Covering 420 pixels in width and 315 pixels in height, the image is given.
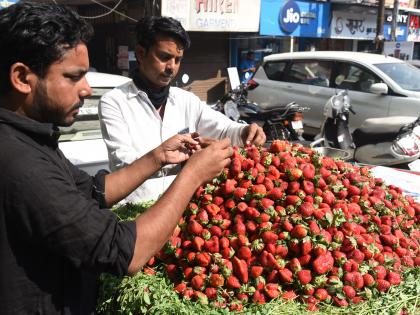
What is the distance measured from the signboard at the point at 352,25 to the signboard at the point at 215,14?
4275 mm

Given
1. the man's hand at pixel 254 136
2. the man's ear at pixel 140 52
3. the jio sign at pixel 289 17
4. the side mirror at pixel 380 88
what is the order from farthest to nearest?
the jio sign at pixel 289 17 → the side mirror at pixel 380 88 → the man's ear at pixel 140 52 → the man's hand at pixel 254 136

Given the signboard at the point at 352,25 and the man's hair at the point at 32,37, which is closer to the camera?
the man's hair at the point at 32,37

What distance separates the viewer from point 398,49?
55.4 feet

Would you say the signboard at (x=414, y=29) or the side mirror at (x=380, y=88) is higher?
the signboard at (x=414, y=29)

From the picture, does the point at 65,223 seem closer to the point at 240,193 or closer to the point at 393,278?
the point at 240,193

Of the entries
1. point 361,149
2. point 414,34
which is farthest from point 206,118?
point 414,34

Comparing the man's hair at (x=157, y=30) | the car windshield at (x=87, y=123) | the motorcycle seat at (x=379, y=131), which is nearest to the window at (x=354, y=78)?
the motorcycle seat at (x=379, y=131)

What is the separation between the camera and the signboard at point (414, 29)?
65.1 feet

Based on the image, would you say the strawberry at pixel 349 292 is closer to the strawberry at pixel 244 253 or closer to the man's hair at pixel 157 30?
the strawberry at pixel 244 253

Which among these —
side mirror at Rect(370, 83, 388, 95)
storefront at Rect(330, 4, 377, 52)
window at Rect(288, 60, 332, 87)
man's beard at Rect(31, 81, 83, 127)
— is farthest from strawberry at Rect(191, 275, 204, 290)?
storefront at Rect(330, 4, 377, 52)

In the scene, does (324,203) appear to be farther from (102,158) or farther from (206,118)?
(102,158)

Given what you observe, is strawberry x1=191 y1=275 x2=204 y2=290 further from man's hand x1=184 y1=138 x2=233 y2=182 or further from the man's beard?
the man's beard

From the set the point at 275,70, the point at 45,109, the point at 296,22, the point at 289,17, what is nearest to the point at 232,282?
the point at 45,109

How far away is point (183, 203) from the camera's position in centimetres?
139
